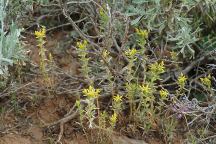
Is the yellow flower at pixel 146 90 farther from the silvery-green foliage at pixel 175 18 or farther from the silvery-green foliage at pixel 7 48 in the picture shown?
the silvery-green foliage at pixel 7 48

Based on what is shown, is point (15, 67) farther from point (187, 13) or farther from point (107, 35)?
point (187, 13)

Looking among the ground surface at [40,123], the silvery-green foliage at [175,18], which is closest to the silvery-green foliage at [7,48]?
the ground surface at [40,123]

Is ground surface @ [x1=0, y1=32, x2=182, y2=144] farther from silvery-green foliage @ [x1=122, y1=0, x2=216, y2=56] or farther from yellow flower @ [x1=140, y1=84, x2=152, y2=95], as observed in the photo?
silvery-green foliage @ [x1=122, y1=0, x2=216, y2=56]

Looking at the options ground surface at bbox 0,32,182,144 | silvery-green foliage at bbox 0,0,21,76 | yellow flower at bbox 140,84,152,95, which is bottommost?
ground surface at bbox 0,32,182,144

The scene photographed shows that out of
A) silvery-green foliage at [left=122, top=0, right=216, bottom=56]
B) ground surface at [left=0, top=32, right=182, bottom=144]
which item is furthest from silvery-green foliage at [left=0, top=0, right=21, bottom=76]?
silvery-green foliage at [left=122, top=0, right=216, bottom=56]


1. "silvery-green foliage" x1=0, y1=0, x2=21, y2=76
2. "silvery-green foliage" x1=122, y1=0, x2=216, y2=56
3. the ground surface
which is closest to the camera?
"silvery-green foliage" x1=0, y1=0, x2=21, y2=76

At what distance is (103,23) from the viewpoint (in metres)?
2.39

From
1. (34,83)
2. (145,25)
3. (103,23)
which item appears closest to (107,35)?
(103,23)

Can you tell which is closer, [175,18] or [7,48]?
[7,48]

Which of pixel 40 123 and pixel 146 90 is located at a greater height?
pixel 146 90


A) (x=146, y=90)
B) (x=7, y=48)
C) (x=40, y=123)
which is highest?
(x=7, y=48)

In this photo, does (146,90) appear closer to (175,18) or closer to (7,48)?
(175,18)

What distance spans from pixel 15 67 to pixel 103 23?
1.77 ft

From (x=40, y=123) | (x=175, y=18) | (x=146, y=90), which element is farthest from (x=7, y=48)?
(x=175, y=18)
